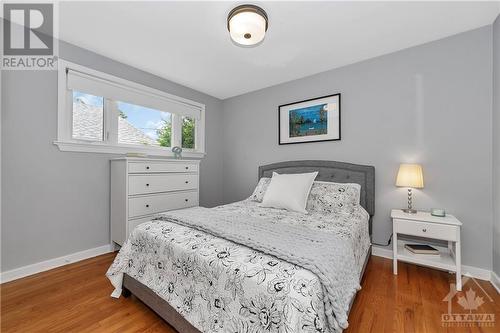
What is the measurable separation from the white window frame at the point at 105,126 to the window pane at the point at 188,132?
0.09 m

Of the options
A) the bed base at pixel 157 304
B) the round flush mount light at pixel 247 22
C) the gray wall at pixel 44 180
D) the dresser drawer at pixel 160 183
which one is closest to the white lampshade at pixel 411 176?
the bed base at pixel 157 304

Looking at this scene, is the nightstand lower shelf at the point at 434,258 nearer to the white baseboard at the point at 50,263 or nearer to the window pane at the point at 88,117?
Result: the white baseboard at the point at 50,263

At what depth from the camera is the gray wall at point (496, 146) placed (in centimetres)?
184

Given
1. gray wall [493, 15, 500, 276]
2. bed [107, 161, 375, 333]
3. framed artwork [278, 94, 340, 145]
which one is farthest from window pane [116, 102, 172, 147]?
gray wall [493, 15, 500, 276]

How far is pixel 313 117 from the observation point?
2.97 meters

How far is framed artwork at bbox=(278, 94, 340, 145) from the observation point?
9.18ft

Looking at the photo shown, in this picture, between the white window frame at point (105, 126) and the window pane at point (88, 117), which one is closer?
the white window frame at point (105, 126)

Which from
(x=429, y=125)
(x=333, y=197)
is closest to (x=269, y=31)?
(x=333, y=197)

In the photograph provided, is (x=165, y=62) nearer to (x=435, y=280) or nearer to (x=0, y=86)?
(x=0, y=86)

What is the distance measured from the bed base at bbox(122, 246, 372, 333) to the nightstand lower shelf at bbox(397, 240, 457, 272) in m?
0.98

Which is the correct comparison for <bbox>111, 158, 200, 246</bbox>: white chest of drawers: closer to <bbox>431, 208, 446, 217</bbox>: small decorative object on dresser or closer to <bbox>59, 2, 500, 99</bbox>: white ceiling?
<bbox>59, 2, 500, 99</bbox>: white ceiling

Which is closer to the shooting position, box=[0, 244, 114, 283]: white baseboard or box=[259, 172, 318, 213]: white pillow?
Result: box=[0, 244, 114, 283]: white baseboard

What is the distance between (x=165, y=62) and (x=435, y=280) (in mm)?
3711

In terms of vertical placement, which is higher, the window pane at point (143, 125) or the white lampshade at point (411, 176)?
the window pane at point (143, 125)
